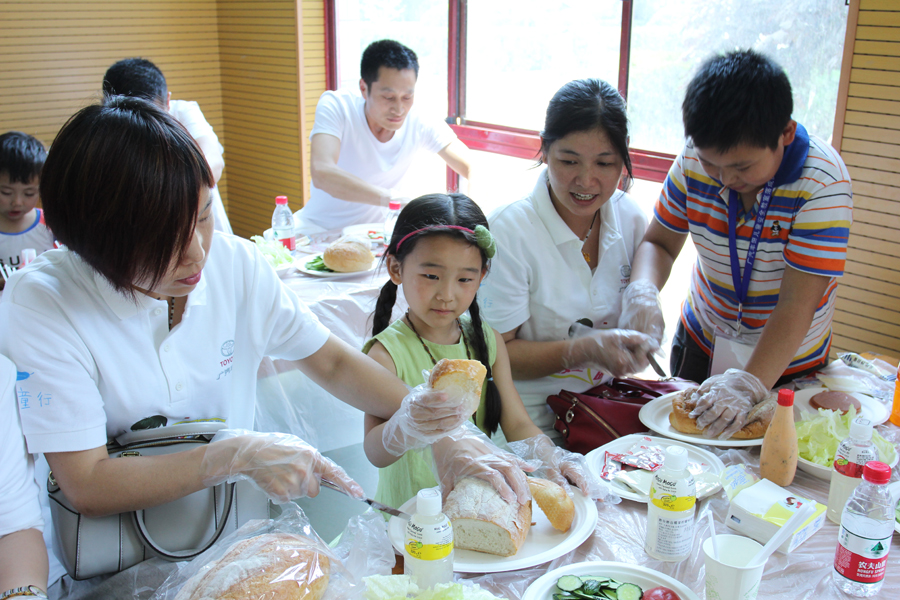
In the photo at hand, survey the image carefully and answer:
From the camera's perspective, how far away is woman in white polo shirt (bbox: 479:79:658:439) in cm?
192

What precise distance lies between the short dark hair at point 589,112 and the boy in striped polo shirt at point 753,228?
7.2 inches

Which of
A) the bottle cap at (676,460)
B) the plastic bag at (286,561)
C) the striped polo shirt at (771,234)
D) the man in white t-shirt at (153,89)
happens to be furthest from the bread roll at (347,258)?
the bottle cap at (676,460)

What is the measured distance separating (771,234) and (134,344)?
1670 mm

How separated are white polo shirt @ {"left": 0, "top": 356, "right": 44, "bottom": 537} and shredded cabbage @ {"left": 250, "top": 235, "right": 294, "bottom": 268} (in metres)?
1.93

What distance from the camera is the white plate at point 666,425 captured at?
1.68 m

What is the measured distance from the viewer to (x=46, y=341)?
129 centimetres

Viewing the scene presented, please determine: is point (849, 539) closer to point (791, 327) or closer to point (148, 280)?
point (791, 327)

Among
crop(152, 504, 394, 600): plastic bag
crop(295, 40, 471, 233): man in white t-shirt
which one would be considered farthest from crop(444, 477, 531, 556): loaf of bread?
crop(295, 40, 471, 233): man in white t-shirt

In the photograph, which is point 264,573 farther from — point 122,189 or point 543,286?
point 543,286

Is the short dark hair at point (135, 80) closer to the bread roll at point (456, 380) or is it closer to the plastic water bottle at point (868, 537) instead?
the bread roll at point (456, 380)

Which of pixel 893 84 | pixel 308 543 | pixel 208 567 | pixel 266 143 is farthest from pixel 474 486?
pixel 266 143

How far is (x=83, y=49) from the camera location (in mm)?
5723

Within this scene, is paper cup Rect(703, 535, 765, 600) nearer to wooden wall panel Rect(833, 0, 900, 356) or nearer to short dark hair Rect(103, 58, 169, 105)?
wooden wall panel Rect(833, 0, 900, 356)

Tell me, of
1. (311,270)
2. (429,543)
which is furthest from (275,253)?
(429,543)
